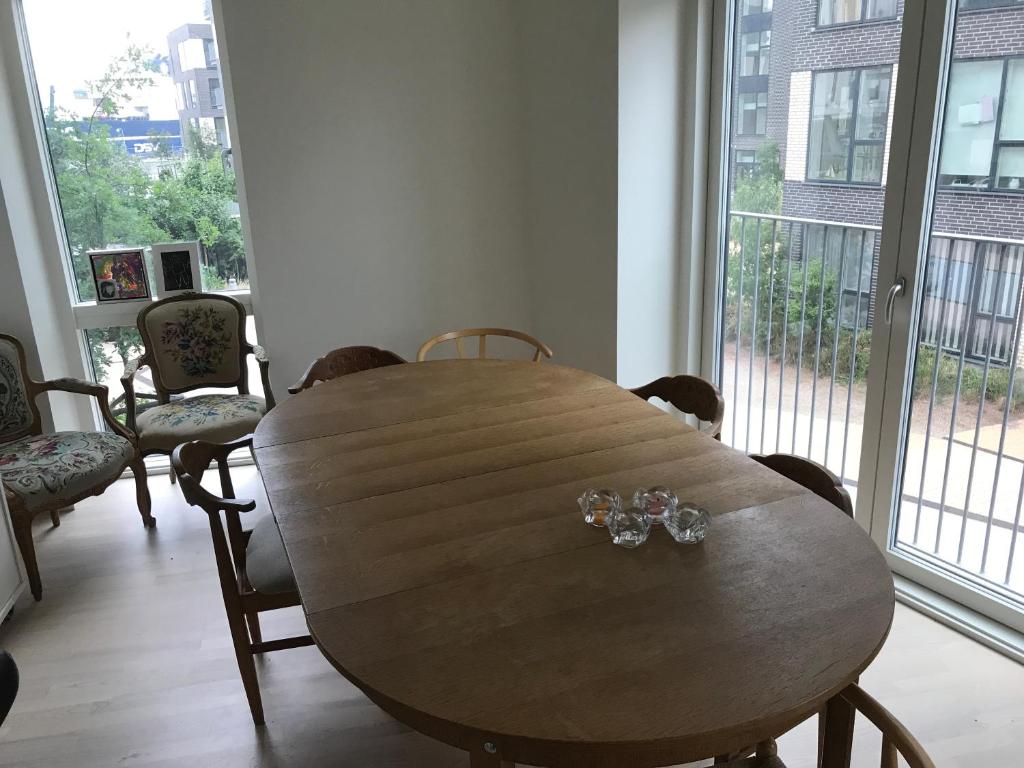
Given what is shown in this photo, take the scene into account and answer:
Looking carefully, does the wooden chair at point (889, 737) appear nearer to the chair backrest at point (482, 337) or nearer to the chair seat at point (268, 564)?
the chair seat at point (268, 564)

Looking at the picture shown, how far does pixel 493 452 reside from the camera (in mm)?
1968

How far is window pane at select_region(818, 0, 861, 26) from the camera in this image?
8.41 feet

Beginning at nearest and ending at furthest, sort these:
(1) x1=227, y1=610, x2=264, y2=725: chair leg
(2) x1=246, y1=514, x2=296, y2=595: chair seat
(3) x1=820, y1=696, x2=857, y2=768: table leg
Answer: (3) x1=820, y1=696, x2=857, y2=768: table leg, (2) x1=246, y1=514, x2=296, y2=595: chair seat, (1) x1=227, y1=610, x2=264, y2=725: chair leg

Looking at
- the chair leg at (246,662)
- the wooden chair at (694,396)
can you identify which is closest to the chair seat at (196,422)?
the chair leg at (246,662)

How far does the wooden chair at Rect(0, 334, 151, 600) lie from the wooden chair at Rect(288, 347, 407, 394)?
83 centimetres

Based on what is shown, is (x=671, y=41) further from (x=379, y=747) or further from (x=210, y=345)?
(x=379, y=747)

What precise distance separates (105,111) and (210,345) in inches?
45.7

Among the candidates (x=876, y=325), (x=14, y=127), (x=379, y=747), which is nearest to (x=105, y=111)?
(x=14, y=127)

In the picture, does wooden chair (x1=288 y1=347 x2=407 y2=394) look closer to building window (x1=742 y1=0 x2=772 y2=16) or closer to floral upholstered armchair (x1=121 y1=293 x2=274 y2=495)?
floral upholstered armchair (x1=121 y1=293 x2=274 y2=495)

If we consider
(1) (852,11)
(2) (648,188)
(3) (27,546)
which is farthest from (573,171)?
(3) (27,546)

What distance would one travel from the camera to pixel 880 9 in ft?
8.12

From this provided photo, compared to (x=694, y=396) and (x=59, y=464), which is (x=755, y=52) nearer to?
(x=694, y=396)

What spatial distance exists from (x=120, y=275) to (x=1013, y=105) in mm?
3555

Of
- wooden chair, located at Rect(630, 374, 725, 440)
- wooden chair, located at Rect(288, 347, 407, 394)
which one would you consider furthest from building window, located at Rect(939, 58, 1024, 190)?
wooden chair, located at Rect(288, 347, 407, 394)
